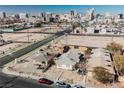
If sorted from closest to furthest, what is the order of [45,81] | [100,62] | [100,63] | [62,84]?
[62,84] → [45,81] → [100,63] → [100,62]

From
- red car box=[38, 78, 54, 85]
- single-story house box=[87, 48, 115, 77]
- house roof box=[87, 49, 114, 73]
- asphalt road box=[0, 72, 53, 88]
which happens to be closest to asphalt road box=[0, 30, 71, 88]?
asphalt road box=[0, 72, 53, 88]

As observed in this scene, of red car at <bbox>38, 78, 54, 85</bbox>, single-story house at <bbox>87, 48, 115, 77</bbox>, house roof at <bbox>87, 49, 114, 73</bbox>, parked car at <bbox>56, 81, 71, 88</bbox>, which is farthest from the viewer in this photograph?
house roof at <bbox>87, 49, 114, 73</bbox>

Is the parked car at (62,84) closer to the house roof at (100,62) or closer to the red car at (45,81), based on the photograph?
the red car at (45,81)

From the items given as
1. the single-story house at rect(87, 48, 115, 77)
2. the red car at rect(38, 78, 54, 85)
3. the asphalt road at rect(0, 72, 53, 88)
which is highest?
the single-story house at rect(87, 48, 115, 77)

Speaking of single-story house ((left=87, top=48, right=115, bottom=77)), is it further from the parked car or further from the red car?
the red car

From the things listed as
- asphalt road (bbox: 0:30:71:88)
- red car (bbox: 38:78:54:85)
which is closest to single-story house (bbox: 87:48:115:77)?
red car (bbox: 38:78:54:85)

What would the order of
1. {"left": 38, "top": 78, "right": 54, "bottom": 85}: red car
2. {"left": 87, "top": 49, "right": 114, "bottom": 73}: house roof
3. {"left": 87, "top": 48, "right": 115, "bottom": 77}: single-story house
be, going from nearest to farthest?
{"left": 38, "top": 78, "right": 54, "bottom": 85}: red car → {"left": 87, "top": 48, "right": 115, "bottom": 77}: single-story house → {"left": 87, "top": 49, "right": 114, "bottom": 73}: house roof

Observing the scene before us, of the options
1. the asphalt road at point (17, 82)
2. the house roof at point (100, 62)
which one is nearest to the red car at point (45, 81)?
the asphalt road at point (17, 82)

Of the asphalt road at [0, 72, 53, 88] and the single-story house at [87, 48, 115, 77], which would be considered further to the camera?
the single-story house at [87, 48, 115, 77]

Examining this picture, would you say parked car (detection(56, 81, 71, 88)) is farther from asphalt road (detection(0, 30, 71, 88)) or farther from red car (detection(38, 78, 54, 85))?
red car (detection(38, 78, 54, 85))

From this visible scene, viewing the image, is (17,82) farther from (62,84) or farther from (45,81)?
(62,84)

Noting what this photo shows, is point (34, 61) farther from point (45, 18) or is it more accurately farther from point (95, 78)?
point (45, 18)

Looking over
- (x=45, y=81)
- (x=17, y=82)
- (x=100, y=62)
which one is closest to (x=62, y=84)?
(x=45, y=81)

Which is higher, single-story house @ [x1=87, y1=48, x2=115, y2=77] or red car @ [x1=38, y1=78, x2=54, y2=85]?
single-story house @ [x1=87, y1=48, x2=115, y2=77]
